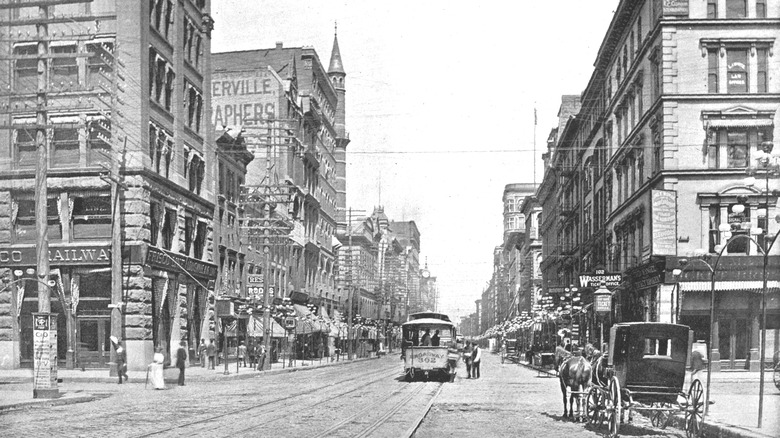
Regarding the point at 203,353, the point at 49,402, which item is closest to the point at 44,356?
the point at 49,402

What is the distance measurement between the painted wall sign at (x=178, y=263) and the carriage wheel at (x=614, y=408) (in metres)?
28.7

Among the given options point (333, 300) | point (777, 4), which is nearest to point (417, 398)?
point (777, 4)

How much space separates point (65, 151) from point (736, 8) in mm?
31590

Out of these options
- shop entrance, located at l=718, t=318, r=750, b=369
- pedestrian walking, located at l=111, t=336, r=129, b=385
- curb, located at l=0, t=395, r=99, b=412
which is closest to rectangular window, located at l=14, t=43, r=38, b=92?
pedestrian walking, located at l=111, t=336, r=129, b=385

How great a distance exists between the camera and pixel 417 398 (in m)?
28.5

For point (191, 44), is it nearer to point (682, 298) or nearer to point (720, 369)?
point (682, 298)

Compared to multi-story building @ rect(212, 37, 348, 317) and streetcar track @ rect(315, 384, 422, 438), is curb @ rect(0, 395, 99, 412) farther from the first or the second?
multi-story building @ rect(212, 37, 348, 317)

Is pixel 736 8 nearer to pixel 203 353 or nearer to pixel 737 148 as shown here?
pixel 737 148

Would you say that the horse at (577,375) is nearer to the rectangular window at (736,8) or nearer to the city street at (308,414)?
the city street at (308,414)

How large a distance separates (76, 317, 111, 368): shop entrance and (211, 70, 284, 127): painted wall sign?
35.8 m

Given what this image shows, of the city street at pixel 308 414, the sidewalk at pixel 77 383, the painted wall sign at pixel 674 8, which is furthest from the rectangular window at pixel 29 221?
the painted wall sign at pixel 674 8

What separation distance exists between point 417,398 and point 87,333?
64.7ft

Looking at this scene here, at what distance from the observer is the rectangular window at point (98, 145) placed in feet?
130

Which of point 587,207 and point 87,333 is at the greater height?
point 587,207
